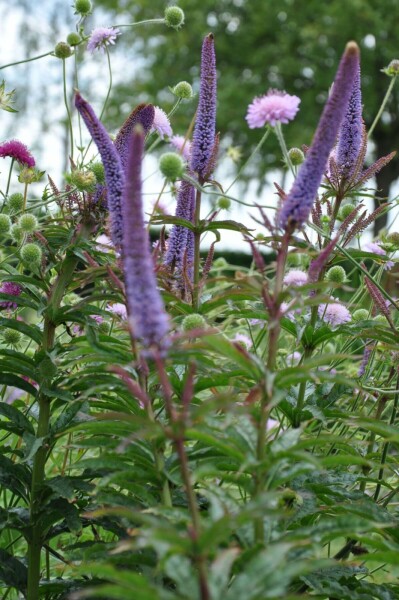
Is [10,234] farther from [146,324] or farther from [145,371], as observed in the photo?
[146,324]

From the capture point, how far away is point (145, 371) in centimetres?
165

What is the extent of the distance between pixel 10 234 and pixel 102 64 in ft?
66.1

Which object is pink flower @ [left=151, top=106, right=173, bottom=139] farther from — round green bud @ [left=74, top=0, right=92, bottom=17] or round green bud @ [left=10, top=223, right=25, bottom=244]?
round green bud @ [left=74, top=0, right=92, bottom=17]

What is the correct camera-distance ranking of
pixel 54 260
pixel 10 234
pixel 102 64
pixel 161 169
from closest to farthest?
1. pixel 161 169
2. pixel 54 260
3. pixel 10 234
4. pixel 102 64

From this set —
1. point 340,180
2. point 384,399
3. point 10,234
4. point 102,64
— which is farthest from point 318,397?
point 102,64

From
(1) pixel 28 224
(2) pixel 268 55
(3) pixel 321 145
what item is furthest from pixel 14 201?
(2) pixel 268 55

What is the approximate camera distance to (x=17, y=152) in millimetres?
2463

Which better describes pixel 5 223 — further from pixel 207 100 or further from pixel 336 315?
pixel 336 315

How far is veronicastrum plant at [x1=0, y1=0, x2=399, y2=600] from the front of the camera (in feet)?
4.04

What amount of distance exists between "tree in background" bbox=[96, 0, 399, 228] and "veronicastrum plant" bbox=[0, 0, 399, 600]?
18217mm

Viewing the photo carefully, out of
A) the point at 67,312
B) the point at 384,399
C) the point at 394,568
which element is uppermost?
the point at 67,312

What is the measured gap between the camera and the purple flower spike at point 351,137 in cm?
210

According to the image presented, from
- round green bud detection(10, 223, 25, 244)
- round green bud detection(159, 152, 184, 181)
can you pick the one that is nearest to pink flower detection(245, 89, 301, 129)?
round green bud detection(159, 152, 184, 181)

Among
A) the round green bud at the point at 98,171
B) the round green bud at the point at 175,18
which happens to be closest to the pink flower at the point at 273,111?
the round green bud at the point at 98,171
